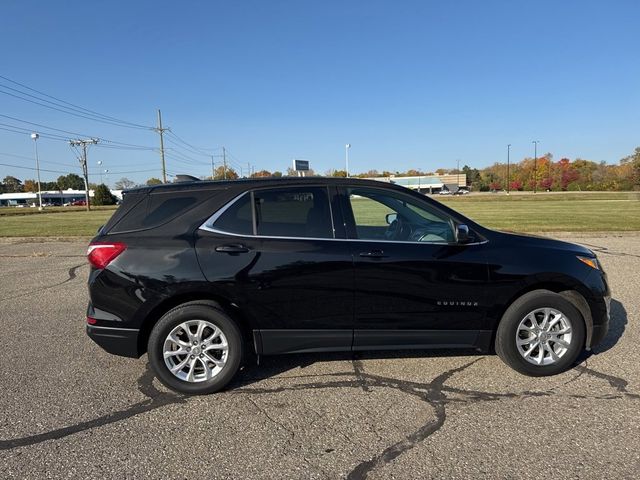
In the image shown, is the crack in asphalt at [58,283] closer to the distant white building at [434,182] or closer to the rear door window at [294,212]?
the rear door window at [294,212]

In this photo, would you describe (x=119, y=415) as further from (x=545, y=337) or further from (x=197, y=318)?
(x=545, y=337)

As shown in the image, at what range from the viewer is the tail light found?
142 inches

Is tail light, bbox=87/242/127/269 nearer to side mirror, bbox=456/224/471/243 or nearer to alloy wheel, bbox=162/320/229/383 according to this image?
alloy wheel, bbox=162/320/229/383

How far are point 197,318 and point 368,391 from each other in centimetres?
151

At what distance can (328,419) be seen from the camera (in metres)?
3.22

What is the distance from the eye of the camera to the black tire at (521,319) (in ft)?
12.6

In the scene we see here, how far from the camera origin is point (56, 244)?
558 inches

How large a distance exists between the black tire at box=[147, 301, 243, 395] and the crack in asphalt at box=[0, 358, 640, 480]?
112 millimetres

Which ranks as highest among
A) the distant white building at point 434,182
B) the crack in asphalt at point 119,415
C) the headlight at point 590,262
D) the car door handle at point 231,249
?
the distant white building at point 434,182

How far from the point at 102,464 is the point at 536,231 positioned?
1468 cm

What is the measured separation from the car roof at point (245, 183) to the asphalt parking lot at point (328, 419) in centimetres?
168

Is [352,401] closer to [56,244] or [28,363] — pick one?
[28,363]

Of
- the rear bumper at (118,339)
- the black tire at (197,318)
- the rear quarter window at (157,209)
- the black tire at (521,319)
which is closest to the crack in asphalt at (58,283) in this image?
the rear bumper at (118,339)

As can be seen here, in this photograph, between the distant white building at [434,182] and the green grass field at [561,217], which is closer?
the green grass field at [561,217]
